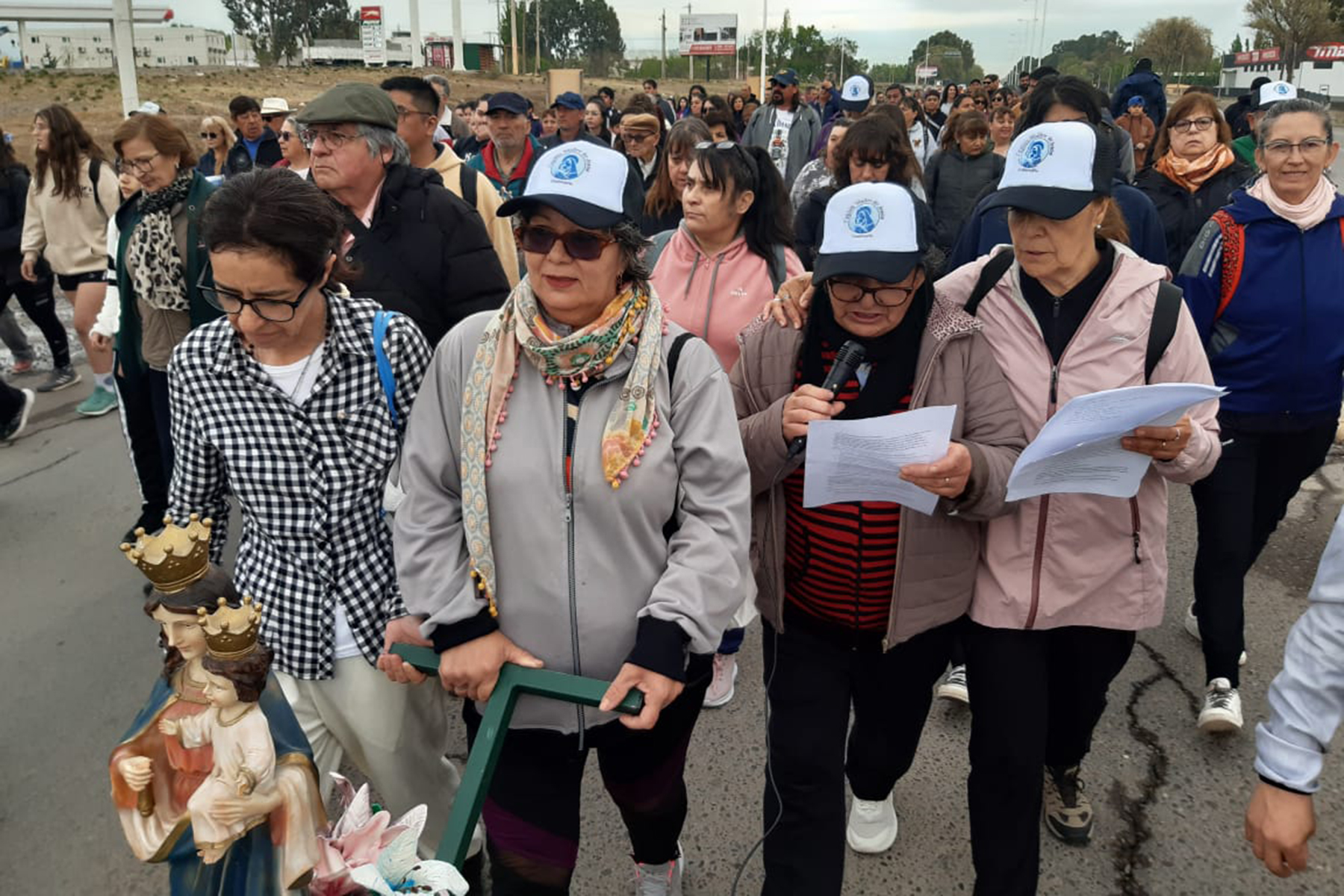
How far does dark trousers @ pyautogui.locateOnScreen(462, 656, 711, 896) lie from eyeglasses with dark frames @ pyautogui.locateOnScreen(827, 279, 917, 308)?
0.90 metres

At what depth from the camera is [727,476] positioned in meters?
2.04

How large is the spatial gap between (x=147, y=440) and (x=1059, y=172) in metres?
4.16

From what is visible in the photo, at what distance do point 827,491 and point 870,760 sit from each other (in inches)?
41.0

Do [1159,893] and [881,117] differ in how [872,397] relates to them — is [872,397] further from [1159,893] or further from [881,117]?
[881,117]

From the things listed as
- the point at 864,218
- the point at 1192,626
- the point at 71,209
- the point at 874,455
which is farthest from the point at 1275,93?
the point at 71,209

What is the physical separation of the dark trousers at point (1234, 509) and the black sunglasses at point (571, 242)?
8.21 ft

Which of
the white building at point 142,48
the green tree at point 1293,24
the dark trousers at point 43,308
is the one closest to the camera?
the dark trousers at point 43,308

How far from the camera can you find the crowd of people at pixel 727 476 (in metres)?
1.98

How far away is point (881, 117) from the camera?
183 inches

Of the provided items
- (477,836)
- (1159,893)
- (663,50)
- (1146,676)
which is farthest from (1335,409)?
(663,50)

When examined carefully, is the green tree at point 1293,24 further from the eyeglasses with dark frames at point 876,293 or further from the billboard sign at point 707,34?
the eyeglasses with dark frames at point 876,293

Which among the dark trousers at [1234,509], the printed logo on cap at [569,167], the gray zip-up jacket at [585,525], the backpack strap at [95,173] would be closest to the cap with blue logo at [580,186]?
the printed logo on cap at [569,167]

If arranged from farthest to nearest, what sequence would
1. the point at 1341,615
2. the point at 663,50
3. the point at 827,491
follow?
the point at 663,50 → the point at 827,491 → the point at 1341,615

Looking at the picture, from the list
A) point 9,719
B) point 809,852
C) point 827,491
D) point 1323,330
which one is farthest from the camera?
point 9,719
